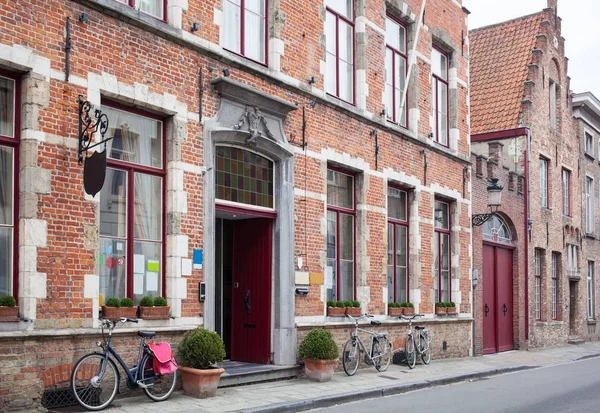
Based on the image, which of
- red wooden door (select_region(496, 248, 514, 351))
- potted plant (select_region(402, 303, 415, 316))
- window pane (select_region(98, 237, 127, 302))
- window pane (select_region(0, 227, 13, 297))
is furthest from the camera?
red wooden door (select_region(496, 248, 514, 351))

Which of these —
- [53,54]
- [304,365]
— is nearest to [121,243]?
[53,54]

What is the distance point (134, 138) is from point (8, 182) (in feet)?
6.72

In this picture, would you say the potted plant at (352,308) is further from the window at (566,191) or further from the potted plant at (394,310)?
the window at (566,191)

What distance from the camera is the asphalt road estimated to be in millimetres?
10617

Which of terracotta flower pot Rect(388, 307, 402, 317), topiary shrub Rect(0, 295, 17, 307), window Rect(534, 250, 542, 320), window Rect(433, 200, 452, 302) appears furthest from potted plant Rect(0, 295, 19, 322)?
window Rect(534, 250, 542, 320)

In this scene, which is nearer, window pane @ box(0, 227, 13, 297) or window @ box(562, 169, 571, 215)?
window pane @ box(0, 227, 13, 297)

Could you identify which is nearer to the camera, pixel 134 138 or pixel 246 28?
pixel 134 138

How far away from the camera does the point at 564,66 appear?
26.8 meters

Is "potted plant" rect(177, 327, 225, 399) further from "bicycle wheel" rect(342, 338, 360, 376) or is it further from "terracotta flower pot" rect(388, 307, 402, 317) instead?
"terracotta flower pot" rect(388, 307, 402, 317)

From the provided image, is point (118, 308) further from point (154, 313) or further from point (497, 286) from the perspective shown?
point (497, 286)

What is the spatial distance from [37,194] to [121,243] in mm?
1572

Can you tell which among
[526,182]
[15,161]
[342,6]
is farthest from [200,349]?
[526,182]

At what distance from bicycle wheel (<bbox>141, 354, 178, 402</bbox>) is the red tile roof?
15876 millimetres

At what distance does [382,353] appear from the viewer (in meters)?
14.6
